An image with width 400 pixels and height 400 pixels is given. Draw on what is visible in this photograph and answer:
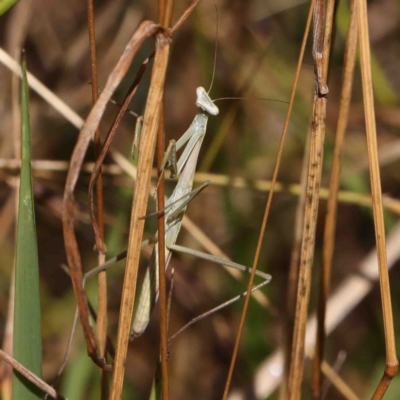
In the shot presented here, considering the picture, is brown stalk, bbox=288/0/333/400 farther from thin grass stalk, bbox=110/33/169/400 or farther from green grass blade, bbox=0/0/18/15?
green grass blade, bbox=0/0/18/15

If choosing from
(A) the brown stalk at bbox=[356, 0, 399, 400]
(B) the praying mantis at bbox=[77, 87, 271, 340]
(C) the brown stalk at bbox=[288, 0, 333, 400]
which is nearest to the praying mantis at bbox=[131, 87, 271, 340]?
(B) the praying mantis at bbox=[77, 87, 271, 340]

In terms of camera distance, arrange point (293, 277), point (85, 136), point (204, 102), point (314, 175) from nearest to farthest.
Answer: point (85, 136), point (314, 175), point (204, 102), point (293, 277)

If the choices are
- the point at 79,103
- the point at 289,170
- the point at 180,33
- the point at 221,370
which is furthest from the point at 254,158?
the point at 221,370

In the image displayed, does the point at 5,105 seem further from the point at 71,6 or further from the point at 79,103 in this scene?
the point at 71,6

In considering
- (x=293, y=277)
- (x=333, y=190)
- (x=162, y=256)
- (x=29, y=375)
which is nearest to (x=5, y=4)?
(x=162, y=256)

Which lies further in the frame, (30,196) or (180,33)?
(180,33)

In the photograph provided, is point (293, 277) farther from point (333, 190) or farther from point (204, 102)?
point (204, 102)
